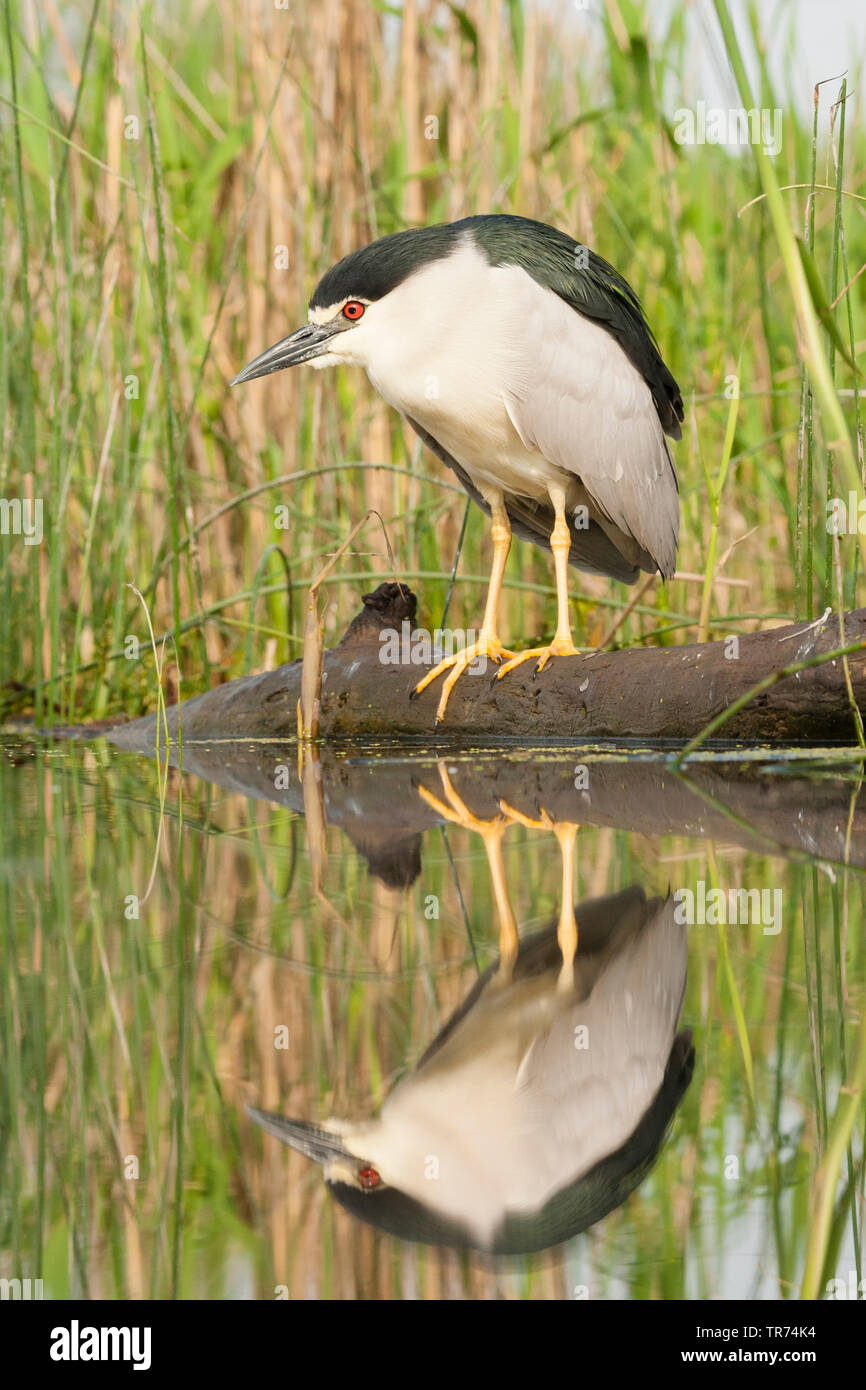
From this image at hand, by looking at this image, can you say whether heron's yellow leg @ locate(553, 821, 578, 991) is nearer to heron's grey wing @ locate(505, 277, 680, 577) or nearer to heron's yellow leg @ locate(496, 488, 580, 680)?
heron's yellow leg @ locate(496, 488, 580, 680)

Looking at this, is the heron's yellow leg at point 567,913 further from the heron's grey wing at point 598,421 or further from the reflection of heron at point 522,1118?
the heron's grey wing at point 598,421

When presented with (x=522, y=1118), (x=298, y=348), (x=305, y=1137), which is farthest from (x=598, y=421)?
(x=305, y=1137)

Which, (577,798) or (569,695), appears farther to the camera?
(569,695)

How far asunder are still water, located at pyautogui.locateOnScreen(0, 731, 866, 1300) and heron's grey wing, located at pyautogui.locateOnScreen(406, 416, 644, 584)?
253 centimetres

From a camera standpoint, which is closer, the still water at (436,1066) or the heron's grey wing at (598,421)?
the still water at (436,1066)

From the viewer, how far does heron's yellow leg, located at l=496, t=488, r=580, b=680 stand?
4219 mm

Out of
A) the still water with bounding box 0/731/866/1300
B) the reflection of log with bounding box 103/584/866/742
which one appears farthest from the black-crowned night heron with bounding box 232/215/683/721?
the still water with bounding box 0/731/866/1300

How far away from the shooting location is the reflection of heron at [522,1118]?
110cm

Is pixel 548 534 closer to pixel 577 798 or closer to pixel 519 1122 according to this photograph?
pixel 577 798

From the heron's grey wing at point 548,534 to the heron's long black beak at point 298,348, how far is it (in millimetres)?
543

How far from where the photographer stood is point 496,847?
7.99 ft

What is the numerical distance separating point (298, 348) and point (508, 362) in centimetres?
65

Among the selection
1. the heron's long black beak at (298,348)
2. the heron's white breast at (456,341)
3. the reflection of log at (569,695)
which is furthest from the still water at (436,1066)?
the heron's long black beak at (298,348)

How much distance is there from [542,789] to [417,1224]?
7.00 feet
